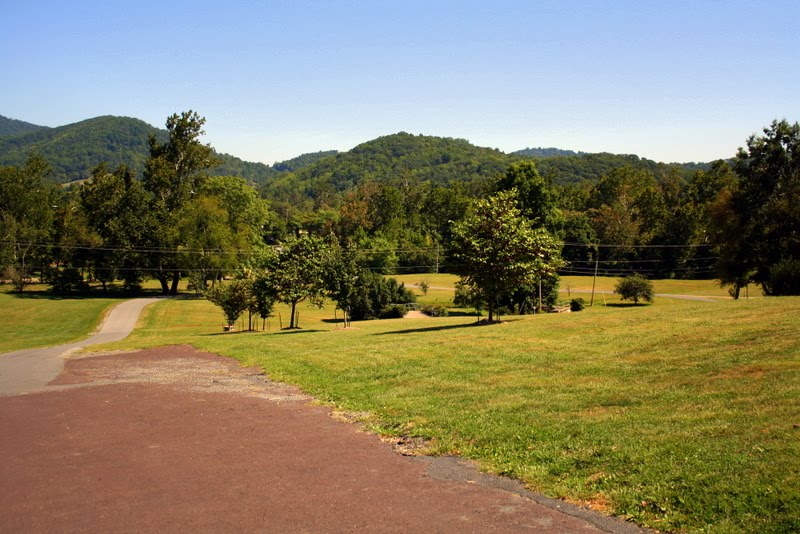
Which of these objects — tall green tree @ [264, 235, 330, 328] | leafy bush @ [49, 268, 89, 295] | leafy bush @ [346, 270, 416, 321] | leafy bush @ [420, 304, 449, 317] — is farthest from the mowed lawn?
leafy bush @ [49, 268, 89, 295]

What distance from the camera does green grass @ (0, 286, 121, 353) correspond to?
148ft

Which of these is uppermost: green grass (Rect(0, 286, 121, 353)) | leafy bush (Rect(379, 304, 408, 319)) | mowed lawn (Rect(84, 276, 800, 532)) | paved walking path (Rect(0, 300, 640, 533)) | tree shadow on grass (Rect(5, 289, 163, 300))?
mowed lawn (Rect(84, 276, 800, 532))

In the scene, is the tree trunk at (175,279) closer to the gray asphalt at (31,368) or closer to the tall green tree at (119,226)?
the tall green tree at (119,226)

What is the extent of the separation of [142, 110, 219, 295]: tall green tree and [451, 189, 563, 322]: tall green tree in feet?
185

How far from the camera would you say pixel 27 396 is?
18.8m

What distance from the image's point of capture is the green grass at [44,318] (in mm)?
45156

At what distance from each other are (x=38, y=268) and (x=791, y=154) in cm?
8975

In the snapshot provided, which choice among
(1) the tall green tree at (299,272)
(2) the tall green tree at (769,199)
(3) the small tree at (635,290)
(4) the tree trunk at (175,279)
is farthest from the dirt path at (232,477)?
(4) the tree trunk at (175,279)

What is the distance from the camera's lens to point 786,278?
33.9m

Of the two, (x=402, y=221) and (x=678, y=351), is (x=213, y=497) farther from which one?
(x=402, y=221)

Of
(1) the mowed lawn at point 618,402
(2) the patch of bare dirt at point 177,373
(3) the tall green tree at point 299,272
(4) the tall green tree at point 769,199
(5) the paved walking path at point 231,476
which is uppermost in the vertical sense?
(4) the tall green tree at point 769,199

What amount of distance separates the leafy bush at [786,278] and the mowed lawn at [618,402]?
8.71 metres

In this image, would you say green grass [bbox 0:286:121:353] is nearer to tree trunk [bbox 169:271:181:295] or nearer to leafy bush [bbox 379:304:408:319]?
tree trunk [bbox 169:271:181:295]

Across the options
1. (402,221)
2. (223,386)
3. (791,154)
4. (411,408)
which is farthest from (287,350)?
(402,221)
